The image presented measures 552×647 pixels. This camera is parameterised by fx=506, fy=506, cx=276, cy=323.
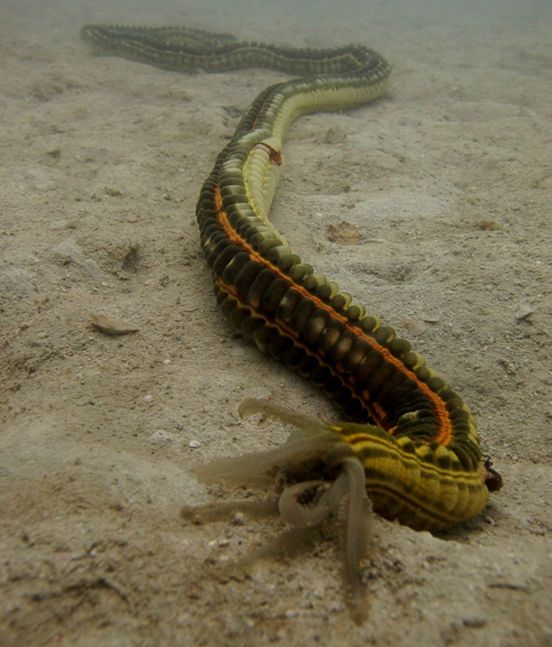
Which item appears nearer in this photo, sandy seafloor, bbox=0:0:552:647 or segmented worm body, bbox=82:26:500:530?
sandy seafloor, bbox=0:0:552:647

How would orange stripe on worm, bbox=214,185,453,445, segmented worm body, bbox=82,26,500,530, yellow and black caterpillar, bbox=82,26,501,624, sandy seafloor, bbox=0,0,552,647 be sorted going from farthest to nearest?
orange stripe on worm, bbox=214,185,453,445 → segmented worm body, bbox=82,26,500,530 → yellow and black caterpillar, bbox=82,26,501,624 → sandy seafloor, bbox=0,0,552,647

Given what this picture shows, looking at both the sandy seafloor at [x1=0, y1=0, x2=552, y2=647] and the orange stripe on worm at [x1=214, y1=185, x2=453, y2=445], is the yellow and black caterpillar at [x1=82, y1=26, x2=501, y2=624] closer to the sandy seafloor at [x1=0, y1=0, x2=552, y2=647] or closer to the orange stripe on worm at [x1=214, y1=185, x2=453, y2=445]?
the orange stripe on worm at [x1=214, y1=185, x2=453, y2=445]

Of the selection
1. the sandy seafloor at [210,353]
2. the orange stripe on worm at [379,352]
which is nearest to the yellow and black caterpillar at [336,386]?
the orange stripe on worm at [379,352]

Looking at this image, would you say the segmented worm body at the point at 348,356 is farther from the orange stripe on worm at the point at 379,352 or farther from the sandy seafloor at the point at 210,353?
the sandy seafloor at the point at 210,353

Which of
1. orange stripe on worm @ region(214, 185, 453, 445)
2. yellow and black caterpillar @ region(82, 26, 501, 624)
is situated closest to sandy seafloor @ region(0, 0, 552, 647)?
yellow and black caterpillar @ region(82, 26, 501, 624)

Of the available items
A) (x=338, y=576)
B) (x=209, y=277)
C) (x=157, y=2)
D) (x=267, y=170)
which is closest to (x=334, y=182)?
(x=267, y=170)

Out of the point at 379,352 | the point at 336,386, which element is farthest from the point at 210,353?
the point at 379,352

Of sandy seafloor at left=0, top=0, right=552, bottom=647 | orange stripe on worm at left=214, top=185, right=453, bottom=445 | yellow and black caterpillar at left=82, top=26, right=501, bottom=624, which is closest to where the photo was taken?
sandy seafloor at left=0, top=0, right=552, bottom=647

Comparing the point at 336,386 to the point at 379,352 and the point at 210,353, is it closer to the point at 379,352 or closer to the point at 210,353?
the point at 379,352
